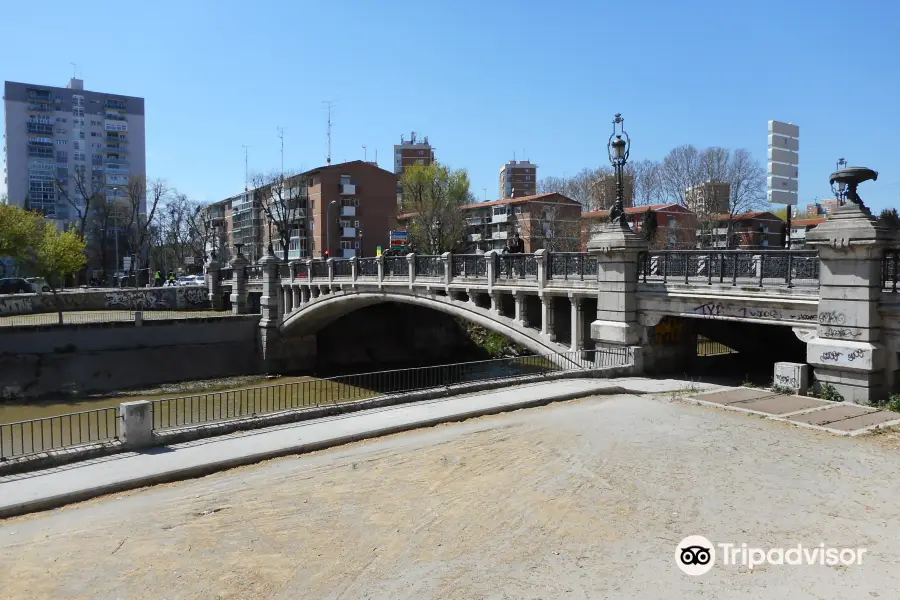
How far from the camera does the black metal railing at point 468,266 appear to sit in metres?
24.1

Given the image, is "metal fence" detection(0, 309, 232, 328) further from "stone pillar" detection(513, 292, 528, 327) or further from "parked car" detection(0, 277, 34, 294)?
"stone pillar" detection(513, 292, 528, 327)

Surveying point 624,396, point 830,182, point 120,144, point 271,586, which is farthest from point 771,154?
point 120,144

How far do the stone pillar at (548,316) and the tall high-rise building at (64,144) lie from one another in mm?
83040

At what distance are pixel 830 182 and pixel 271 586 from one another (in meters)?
13.6

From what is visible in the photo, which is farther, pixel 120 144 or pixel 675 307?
pixel 120 144

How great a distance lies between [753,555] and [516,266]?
15.8m

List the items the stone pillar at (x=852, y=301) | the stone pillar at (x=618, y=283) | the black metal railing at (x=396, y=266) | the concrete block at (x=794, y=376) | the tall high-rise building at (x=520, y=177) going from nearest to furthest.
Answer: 1. the stone pillar at (x=852, y=301)
2. the concrete block at (x=794, y=376)
3. the stone pillar at (x=618, y=283)
4. the black metal railing at (x=396, y=266)
5. the tall high-rise building at (x=520, y=177)

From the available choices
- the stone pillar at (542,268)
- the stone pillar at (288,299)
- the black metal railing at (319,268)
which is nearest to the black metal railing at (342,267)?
the black metal railing at (319,268)

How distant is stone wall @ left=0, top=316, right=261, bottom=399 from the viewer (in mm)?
30844

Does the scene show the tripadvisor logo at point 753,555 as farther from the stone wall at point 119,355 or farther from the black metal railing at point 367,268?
the stone wall at point 119,355

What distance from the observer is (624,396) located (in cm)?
1539

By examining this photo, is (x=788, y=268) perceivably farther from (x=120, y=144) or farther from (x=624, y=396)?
(x=120, y=144)

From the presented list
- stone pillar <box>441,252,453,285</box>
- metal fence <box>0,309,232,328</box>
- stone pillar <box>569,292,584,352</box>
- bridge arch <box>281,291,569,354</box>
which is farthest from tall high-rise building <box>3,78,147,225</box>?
stone pillar <box>569,292,584,352</box>

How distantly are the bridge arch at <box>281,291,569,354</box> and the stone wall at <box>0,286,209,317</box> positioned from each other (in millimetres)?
10305
